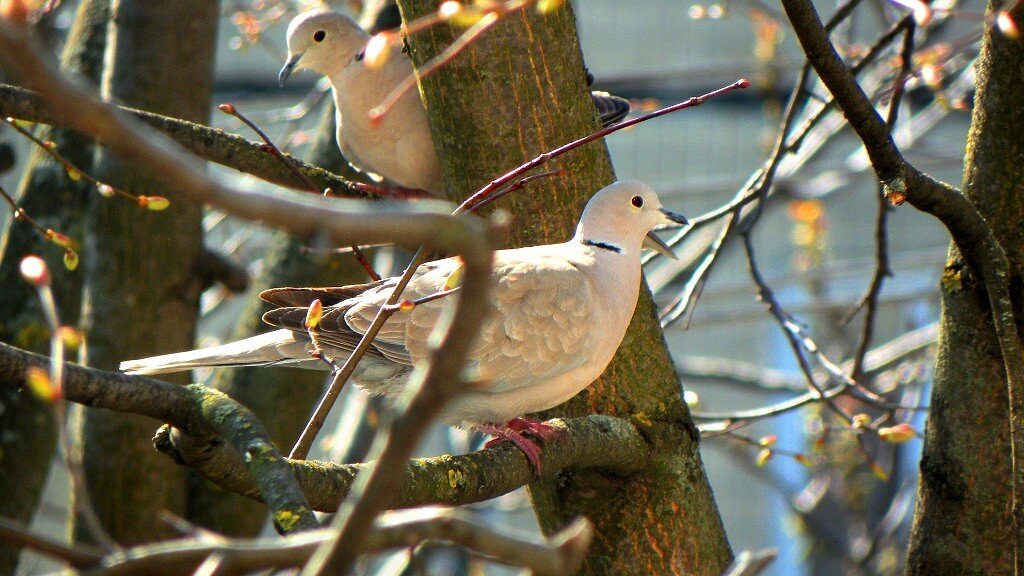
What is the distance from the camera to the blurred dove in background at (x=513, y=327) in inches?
98.6

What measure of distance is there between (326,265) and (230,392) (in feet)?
1.82

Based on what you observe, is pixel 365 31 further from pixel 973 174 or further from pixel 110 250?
pixel 973 174

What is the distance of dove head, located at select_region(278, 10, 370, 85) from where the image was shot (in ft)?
11.9

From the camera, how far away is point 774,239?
1009cm

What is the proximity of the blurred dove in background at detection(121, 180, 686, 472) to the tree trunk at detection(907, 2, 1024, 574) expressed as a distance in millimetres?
734

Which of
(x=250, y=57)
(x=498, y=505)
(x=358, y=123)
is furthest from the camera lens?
(x=250, y=57)

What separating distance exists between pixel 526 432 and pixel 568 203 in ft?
1.98

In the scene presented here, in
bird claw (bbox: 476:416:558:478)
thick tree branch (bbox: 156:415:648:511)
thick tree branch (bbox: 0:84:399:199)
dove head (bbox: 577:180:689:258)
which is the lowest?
thick tree branch (bbox: 156:415:648:511)

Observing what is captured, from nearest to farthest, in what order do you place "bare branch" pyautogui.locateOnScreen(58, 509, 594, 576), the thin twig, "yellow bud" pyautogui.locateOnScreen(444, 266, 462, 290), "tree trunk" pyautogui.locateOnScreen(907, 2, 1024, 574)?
"bare branch" pyautogui.locateOnScreen(58, 509, 594, 576) → "yellow bud" pyautogui.locateOnScreen(444, 266, 462, 290) → "tree trunk" pyautogui.locateOnScreen(907, 2, 1024, 574) → the thin twig

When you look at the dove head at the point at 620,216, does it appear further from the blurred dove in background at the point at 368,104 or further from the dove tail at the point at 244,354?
the dove tail at the point at 244,354

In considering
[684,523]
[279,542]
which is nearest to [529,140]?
[684,523]

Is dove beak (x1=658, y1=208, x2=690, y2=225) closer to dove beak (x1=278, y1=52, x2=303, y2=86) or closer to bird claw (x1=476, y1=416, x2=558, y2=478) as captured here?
bird claw (x1=476, y1=416, x2=558, y2=478)

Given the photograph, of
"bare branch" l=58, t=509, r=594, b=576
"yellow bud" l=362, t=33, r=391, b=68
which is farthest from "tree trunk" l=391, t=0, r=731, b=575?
"bare branch" l=58, t=509, r=594, b=576

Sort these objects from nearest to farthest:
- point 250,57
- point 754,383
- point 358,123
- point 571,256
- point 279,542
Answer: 1. point 279,542
2. point 571,256
3. point 358,123
4. point 754,383
5. point 250,57
